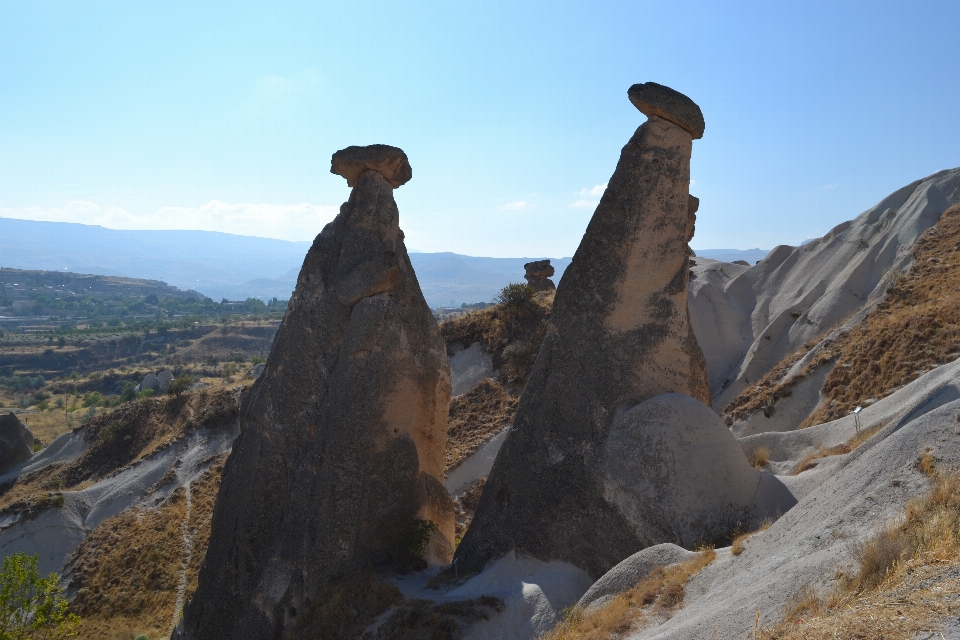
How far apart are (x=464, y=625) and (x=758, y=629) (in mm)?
4122

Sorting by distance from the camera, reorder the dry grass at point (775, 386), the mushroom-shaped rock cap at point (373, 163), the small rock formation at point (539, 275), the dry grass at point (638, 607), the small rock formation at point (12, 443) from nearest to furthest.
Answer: the dry grass at point (638, 607), the mushroom-shaped rock cap at point (373, 163), the dry grass at point (775, 386), the small rock formation at point (12, 443), the small rock formation at point (539, 275)

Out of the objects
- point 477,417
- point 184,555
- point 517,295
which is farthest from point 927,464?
point 517,295

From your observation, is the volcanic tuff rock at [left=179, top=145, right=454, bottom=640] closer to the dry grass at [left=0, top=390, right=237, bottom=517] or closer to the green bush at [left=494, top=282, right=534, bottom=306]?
the green bush at [left=494, top=282, right=534, bottom=306]

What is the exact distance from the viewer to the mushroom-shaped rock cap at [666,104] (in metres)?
9.83

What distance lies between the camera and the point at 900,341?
1565cm

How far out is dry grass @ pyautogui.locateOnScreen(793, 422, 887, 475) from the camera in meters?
9.93

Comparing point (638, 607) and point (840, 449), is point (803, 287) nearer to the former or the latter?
point (840, 449)

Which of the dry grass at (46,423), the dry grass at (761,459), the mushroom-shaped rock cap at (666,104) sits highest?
the mushroom-shaped rock cap at (666,104)

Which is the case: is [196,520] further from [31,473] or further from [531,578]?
[531,578]

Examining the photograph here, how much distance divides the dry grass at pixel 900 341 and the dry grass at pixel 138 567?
51.3 feet

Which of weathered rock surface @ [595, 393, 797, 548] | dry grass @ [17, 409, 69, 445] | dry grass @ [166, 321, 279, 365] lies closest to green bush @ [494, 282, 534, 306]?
weathered rock surface @ [595, 393, 797, 548]

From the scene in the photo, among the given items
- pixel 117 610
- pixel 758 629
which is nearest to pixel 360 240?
pixel 758 629

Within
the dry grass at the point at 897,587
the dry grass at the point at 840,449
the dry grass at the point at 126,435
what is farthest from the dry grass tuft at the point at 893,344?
the dry grass at the point at 126,435

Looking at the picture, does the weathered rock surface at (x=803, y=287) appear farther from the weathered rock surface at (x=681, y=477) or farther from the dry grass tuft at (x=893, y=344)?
the weathered rock surface at (x=681, y=477)
